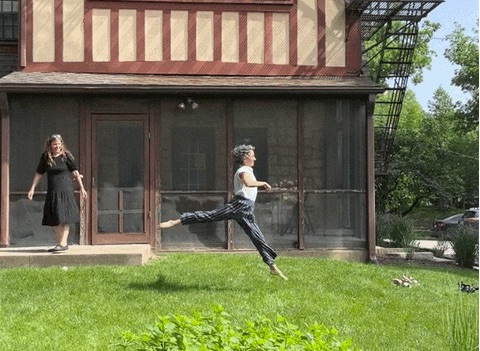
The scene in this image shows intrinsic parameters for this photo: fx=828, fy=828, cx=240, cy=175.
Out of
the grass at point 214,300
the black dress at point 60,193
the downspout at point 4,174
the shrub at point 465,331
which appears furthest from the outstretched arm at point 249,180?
the downspout at point 4,174

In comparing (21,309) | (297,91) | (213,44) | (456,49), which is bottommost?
(21,309)

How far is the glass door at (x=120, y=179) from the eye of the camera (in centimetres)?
1449

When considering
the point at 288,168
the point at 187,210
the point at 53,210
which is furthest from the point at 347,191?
the point at 53,210

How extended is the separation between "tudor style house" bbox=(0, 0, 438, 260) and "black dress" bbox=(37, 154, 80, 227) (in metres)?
2.45

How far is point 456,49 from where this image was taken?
46375mm

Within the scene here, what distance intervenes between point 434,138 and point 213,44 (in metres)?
28.4

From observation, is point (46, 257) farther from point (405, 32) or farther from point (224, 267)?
point (405, 32)

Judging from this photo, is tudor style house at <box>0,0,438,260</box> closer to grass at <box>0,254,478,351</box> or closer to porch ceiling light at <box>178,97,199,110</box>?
porch ceiling light at <box>178,97,199,110</box>

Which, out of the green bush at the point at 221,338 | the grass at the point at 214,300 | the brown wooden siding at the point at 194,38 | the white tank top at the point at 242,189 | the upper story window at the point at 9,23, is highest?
the upper story window at the point at 9,23

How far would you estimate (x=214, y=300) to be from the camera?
30.8 feet

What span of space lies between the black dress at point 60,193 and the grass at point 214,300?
79cm

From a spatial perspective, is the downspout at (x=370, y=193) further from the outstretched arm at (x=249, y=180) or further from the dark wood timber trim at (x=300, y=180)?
the outstretched arm at (x=249, y=180)

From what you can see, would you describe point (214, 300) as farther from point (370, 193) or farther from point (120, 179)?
point (370, 193)

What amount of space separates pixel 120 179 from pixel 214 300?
5.66m
